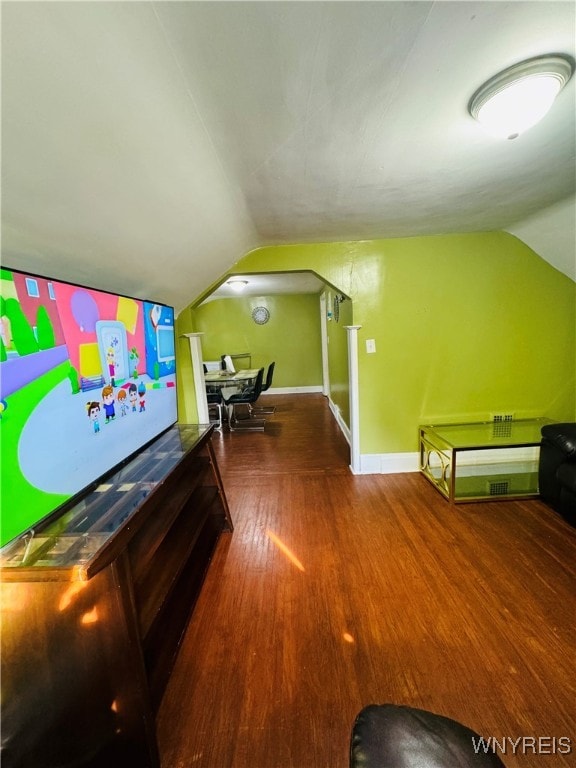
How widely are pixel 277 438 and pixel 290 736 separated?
309 centimetres

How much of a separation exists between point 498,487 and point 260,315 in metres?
5.28

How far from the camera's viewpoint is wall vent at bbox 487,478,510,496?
2.47 meters

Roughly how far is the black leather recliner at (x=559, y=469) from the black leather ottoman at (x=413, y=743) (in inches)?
78.6

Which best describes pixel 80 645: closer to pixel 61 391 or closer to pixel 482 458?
pixel 61 391

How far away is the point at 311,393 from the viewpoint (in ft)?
22.3

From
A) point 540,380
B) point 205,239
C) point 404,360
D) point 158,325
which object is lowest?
point 540,380

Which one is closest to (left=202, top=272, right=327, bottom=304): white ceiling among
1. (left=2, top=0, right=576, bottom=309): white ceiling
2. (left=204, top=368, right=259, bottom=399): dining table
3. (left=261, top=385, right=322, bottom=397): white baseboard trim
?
(left=204, top=368, right=259, bottom=399): dining table

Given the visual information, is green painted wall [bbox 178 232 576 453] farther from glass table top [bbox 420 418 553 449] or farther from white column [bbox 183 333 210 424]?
white column [bbox 183 333 210 424]

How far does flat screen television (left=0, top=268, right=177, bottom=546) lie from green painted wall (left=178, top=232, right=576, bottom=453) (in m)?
1.61

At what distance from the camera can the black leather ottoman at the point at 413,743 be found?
1.96 ft

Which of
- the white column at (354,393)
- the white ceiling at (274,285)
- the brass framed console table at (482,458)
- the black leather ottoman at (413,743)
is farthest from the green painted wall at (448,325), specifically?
the black leather ottoman at (413,743)

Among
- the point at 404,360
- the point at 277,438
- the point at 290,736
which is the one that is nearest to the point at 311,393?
the point at 277,438

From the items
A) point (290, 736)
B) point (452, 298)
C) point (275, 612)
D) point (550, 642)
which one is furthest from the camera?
point (452, 298)

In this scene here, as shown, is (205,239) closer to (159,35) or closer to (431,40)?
(159,35)
